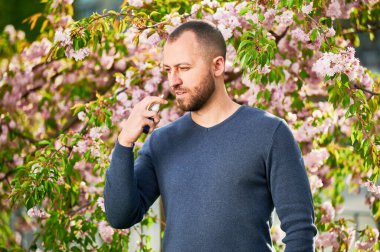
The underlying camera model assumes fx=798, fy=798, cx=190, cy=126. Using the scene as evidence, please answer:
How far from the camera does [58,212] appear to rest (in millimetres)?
4523

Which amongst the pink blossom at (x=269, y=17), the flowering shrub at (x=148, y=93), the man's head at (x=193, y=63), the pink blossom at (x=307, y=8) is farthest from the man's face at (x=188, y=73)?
the pink blossom at (x=269, y=17)

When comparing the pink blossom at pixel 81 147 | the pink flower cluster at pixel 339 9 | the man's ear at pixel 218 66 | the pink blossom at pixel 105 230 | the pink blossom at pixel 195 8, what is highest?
the man's ear at pixel 218 66

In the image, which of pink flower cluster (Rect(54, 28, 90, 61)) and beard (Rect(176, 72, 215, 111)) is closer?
beard (Rect(176, 72, 215, 111))

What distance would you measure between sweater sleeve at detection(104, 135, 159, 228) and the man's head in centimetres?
28

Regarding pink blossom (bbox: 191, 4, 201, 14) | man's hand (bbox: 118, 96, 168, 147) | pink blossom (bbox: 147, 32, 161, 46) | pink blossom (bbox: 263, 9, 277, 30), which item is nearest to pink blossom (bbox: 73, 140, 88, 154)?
pink blossom (bbox: 147, 32, 161, 46)

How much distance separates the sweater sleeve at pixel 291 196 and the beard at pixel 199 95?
0.28 m

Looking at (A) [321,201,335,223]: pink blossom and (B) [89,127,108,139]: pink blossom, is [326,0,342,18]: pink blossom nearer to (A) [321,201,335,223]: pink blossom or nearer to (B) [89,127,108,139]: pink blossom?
(A) [321,201,335,223]: pink blossom

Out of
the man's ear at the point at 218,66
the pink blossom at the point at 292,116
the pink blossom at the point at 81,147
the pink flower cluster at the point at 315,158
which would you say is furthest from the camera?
the pink flower cluster at the point at 315,158

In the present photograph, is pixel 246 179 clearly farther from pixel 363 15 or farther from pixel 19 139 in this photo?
pixel 19 139

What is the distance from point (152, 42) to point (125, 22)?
27 cm

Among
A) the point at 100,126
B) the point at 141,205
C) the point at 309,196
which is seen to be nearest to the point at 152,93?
the point at 100,126

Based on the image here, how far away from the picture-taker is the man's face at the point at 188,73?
103 inches

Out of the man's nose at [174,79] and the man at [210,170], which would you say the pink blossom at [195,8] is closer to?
the man at [210,170]

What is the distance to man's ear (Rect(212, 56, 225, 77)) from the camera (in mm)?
2701
